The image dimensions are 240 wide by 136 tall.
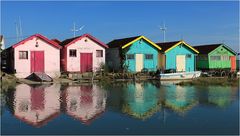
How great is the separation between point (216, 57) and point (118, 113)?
88.3ft

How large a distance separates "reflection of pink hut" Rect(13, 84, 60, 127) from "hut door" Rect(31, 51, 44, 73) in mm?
10775

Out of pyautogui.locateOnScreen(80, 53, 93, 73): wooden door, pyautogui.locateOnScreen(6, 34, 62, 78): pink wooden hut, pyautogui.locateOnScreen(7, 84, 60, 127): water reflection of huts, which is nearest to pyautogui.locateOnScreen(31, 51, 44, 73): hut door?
pyautogui.locateOnScreen(6, 34, 62, 78): pink wooden hut

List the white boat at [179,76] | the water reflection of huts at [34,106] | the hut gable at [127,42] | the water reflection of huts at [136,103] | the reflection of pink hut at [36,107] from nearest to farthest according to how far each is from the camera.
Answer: the reflection of pink hut at [36,107] < the water reflection of huts at [34,106] < the water reflection of huts at [136,103] < the white boat at [179,76] < the hut gable at [127,42]

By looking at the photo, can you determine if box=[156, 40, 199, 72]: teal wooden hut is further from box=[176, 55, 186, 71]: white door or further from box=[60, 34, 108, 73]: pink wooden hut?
box=[60, 34, 108, 73]: pink wooden hut

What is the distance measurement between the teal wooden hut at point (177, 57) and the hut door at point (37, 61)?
1087cm

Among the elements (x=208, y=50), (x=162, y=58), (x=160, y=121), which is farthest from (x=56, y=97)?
(x=208, y=50)

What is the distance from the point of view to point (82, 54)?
33.3 meters

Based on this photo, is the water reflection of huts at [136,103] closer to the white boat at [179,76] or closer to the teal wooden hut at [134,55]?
the white boat at [179,76]

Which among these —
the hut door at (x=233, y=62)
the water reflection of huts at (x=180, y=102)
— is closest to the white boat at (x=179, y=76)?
the hut door at (x=233, y=62)

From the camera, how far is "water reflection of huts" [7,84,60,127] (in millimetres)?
13156

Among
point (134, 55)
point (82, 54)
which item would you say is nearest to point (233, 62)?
point (134, 55)

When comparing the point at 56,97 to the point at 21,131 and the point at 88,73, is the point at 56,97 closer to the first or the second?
the point at 21,131

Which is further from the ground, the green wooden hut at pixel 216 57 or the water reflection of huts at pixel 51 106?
the green wooden hut at pixel 216 57

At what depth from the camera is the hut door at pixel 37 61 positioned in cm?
3108
